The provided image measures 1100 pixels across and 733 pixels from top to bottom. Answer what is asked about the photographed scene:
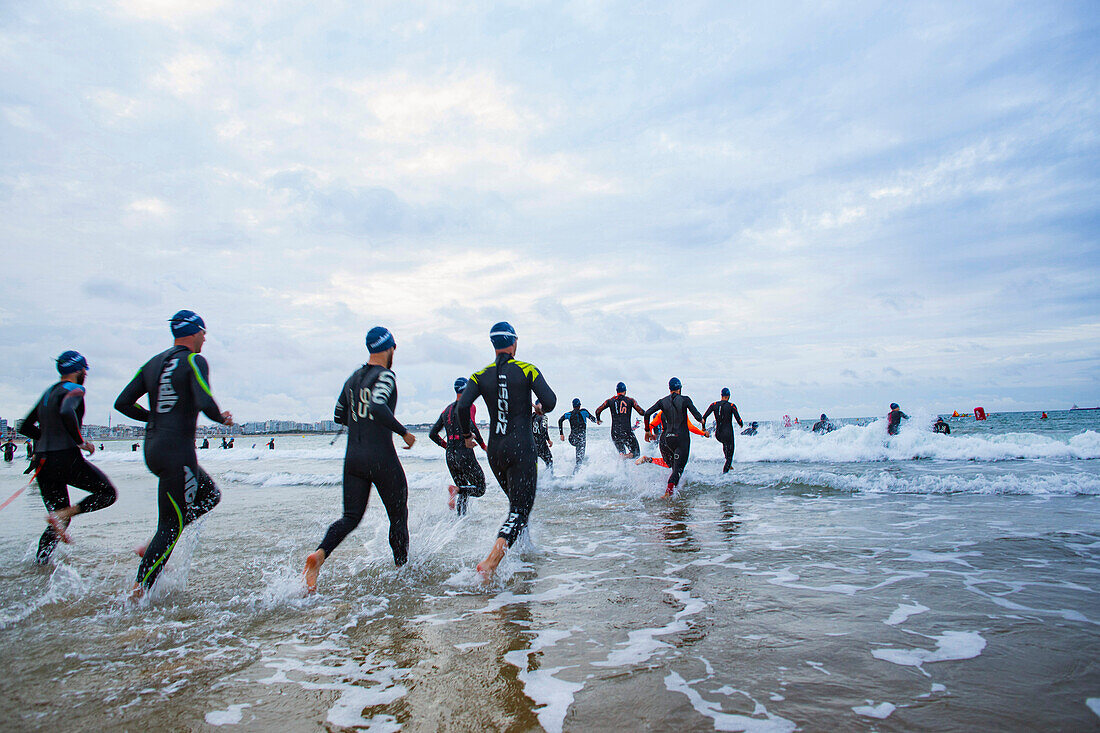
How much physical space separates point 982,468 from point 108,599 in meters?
16.6

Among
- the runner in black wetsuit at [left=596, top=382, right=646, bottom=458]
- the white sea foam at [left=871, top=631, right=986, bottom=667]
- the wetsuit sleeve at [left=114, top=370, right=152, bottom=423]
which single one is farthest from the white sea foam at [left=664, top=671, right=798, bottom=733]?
the runner in black wetsuit at [left=596, top=382, right=646, bottom=458]

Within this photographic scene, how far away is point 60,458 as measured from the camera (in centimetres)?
538

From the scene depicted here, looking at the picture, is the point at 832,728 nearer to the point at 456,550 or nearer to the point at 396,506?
the point at 396,506

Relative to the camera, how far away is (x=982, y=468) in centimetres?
1385

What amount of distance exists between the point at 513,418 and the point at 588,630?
6.72 ft

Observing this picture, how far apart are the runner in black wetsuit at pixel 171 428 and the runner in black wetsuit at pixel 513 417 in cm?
197

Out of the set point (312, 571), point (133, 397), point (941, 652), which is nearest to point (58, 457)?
point (133, 397)

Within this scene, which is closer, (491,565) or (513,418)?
(491,565)

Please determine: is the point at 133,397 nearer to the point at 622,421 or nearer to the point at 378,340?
the point at 378,340

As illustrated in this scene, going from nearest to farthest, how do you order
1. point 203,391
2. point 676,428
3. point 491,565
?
point 203,391 < point 491,565 < point 676,428

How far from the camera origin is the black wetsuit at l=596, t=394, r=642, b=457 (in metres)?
13.1

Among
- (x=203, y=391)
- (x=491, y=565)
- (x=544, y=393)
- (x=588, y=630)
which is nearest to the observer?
(x=588, y=630)

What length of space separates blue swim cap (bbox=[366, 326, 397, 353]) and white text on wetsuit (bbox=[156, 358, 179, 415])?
1.35 meters

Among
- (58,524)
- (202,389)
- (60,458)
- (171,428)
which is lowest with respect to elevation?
(58,524)
